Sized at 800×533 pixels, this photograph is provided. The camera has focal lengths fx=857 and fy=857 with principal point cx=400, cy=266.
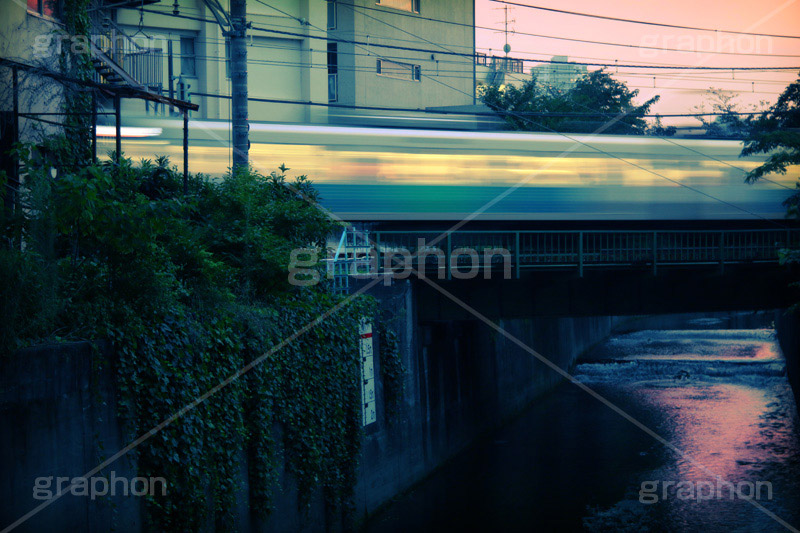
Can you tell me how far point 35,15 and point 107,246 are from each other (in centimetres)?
569

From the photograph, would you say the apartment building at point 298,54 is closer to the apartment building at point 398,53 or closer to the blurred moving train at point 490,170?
the apartment building at point 398,53

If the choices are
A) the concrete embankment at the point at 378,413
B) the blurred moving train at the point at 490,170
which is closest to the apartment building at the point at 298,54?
the blurred moving train at the point at 490,170

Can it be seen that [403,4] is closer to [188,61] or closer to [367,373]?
[188,61]

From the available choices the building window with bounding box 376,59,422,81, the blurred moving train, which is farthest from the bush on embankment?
the building window with bounding box 376,59,422,81

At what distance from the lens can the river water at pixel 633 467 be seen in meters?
17.3

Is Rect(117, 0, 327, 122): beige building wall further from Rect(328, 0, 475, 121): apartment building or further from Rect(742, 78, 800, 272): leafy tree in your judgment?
Rect(742, 78, 800, 272): leafy tree

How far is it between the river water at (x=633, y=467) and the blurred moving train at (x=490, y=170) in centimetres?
632

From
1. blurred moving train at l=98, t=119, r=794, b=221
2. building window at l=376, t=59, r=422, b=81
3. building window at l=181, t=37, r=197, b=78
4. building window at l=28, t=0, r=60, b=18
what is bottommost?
blurred moving train at l=98, t=119, r=794, b=221

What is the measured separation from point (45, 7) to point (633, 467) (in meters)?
16.6

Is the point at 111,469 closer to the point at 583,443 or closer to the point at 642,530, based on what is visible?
the point at 642,530

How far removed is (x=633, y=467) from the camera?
21.4 m

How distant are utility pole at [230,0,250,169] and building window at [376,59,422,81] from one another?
2167 centimetres

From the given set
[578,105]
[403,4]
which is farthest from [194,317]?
[578,105]

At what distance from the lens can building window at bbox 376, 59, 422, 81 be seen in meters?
37.3
